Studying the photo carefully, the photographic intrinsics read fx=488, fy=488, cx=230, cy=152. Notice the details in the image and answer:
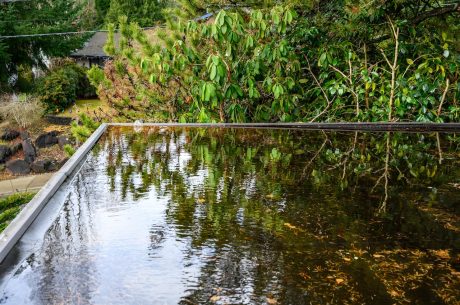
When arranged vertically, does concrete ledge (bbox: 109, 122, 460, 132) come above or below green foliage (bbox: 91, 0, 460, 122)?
below

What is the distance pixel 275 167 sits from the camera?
3152 mm

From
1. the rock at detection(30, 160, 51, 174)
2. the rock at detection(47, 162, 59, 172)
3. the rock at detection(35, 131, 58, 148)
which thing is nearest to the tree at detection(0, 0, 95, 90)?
the rock at detection(35, 131, 58, 148)

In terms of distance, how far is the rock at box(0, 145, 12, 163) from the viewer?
17672 mm

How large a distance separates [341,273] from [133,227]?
35.8 inches

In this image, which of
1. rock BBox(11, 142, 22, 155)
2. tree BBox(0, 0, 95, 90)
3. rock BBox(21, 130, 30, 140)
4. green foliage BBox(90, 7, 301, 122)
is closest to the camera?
green foliage BBox(90, 7, 301, 122)

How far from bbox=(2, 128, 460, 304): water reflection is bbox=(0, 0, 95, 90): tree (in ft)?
68.9

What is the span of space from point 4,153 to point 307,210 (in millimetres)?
17783

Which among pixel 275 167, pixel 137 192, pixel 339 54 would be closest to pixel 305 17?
pixel 339 54

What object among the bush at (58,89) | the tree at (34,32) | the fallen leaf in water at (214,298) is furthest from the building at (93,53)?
the fallen leaf in water at (214,298)

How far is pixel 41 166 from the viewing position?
53.3 feet

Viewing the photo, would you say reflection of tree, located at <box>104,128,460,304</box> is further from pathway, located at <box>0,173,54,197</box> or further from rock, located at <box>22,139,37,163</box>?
rock, located at <box>22,139,37,163</box>

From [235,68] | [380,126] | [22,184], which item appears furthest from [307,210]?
[22,184]

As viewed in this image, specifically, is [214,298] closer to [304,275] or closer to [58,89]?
[304,275]

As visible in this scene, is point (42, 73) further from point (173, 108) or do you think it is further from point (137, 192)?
point (137, 192)
